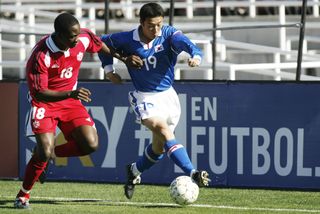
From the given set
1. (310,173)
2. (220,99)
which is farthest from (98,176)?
(310,173)

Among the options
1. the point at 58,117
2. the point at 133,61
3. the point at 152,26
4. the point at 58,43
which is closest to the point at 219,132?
the point at 133,61

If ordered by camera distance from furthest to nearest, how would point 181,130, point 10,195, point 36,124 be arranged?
1. point 181,130
2. point 10,195
3. point 36,124

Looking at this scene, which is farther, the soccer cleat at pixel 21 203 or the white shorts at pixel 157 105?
the white shorts at pixel 157 105

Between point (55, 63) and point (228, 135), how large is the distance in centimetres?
282

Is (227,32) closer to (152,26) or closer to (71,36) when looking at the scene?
(152,26)

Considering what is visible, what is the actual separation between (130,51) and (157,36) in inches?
14.8

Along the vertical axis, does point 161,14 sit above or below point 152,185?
above

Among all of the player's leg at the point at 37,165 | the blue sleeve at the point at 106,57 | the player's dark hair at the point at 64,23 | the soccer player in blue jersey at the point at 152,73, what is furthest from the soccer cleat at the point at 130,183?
the player's dark hair at the point at 64,23

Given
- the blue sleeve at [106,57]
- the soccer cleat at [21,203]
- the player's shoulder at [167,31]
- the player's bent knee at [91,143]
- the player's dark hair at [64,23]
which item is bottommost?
the soccer cleat at [21,203]

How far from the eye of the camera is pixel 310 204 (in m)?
12.5

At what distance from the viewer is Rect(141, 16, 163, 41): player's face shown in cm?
1252

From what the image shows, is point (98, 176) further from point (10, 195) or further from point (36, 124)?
point (36, 124)

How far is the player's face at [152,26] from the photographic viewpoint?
12523 mm

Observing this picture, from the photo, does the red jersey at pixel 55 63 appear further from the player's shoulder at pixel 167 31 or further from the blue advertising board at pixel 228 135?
the blue advertising board at pixel 228 135
